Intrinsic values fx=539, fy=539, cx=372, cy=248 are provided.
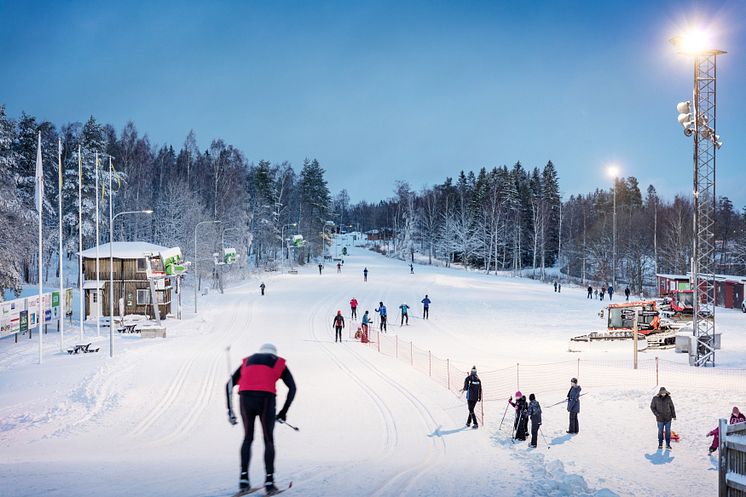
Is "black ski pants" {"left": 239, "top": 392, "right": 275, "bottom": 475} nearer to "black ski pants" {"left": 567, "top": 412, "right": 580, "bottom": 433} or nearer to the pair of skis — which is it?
the pair of skis

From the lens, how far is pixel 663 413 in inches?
484

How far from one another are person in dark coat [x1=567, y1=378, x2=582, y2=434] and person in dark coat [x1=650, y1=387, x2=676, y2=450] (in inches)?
68.6

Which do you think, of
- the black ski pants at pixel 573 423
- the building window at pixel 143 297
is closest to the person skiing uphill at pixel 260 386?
the black ski pants at pixel 573 423

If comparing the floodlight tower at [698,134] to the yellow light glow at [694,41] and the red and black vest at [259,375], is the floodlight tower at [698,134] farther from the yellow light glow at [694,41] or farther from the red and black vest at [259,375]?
the red and black vest at [259,375]

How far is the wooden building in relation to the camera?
38094mm

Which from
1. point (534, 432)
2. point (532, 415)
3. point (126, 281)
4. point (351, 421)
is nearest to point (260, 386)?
point (351, 421)

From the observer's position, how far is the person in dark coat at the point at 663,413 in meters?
12.3

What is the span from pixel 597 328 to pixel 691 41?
17.2 m

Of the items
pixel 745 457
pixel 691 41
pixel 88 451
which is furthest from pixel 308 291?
pixel 745 457

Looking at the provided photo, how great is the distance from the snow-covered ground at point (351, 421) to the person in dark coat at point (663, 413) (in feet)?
1.27

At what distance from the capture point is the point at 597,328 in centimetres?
3312

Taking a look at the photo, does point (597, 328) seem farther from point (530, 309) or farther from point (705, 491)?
point (705, 491)

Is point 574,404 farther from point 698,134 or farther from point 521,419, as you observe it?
point 698,134

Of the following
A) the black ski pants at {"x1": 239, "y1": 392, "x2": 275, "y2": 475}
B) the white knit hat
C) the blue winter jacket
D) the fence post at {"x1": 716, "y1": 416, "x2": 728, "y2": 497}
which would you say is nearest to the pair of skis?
the black ski pants at {"x1": 239, "y1": 392, "x2": 275, "y2": 475}
